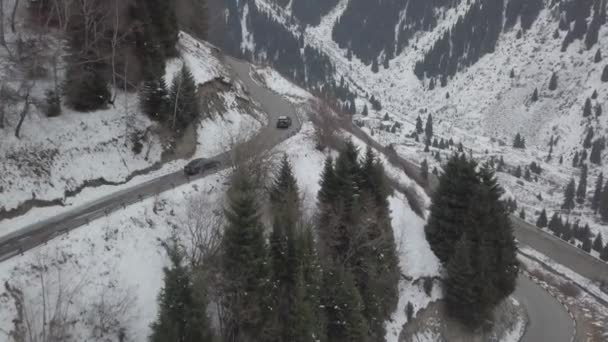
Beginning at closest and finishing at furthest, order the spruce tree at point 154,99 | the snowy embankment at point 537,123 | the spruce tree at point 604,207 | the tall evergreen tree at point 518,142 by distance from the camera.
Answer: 1. the spruce tree at point 154,99
2. the spruce tree at point 604,207
3. the snowy embankment at point 537,123
4. the tall evergreen tree at point 518,142

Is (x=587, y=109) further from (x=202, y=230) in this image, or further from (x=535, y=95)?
(x=202, y=230)

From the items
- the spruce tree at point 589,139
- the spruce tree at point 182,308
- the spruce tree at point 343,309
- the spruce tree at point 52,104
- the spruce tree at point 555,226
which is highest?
the spruce tree at point 589,139

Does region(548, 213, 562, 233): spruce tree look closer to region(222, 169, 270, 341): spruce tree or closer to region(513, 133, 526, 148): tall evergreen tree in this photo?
region(513, 133, 526, 148): tall evergreen tree

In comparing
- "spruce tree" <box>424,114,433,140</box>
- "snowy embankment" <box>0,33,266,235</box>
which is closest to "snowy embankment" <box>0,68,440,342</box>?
"snowy embankment" <box>0,33,266,235</box>

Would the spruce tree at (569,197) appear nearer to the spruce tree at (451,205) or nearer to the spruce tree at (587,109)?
the spruce tree at (587,109)

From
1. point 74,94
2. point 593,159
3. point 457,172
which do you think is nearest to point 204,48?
point 74,94

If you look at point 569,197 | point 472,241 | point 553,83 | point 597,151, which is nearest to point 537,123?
point 553,83

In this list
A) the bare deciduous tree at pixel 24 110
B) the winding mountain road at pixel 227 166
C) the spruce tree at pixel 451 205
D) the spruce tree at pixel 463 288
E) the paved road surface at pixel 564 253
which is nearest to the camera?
the winding mountain road at pixel 227 166

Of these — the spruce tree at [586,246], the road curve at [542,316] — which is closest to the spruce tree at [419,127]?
the spruce tree at [586,246]
